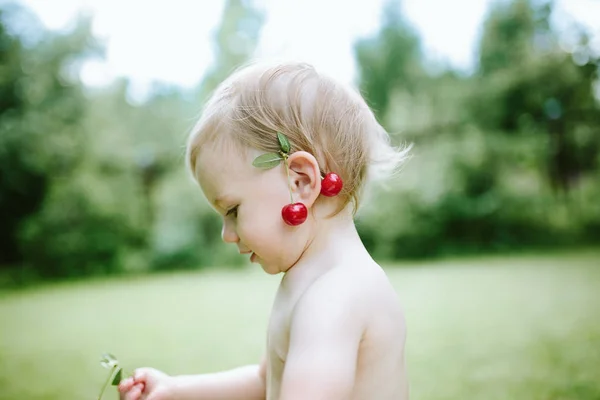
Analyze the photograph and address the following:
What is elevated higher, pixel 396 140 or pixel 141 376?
pixel 141 376

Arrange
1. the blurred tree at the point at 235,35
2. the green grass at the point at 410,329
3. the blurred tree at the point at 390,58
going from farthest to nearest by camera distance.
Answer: the blurred tree at the point at 390,58 → the blurred tree at the point at 235,35 → the green grass at the point at 410,329

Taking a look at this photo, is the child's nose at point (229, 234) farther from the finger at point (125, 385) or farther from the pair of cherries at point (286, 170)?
the finger at point (125, 385)

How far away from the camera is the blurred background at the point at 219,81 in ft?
14.0

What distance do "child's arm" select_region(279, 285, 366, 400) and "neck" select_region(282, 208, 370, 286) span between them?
0.06 meters

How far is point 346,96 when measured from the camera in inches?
31.0

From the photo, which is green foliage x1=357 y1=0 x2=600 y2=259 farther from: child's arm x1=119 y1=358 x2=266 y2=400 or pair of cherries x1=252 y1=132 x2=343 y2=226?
pair of cherries x1=252 y1=132 x2=343 y2=226

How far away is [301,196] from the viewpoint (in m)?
0.74

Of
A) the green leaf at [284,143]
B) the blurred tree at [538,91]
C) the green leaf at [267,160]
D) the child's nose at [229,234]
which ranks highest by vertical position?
the green leaf at [284,143]

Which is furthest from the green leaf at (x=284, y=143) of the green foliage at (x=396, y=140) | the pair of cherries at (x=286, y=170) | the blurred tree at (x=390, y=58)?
the blurred tree at (x=390, y=58)

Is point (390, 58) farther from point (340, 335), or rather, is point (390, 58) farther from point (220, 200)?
point (340, 335)

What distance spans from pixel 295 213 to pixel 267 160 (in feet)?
0.23

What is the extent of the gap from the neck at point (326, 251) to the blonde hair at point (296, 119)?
3cm

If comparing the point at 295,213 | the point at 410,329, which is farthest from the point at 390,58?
the point at 295,213

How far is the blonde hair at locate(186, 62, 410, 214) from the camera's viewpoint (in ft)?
2.43
